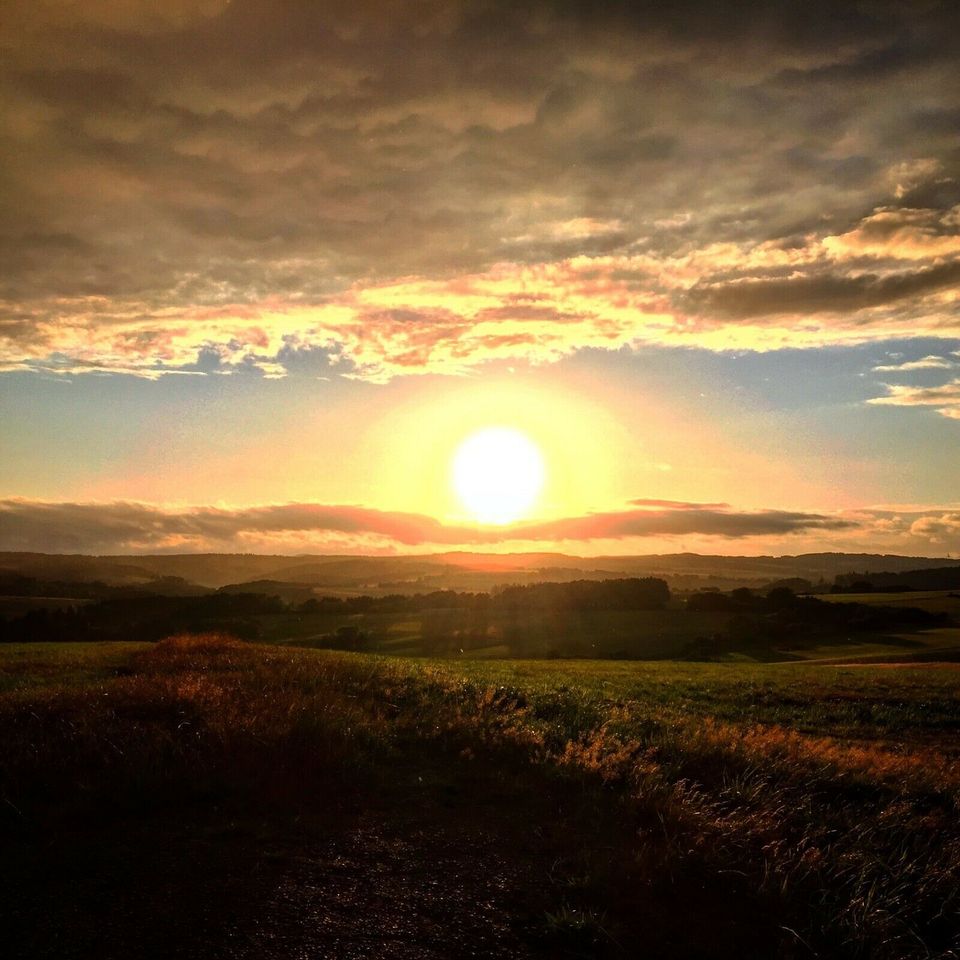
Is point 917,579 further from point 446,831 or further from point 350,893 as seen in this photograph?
point 350,893

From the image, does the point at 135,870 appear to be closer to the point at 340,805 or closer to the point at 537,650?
the point at 340,805

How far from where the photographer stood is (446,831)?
8953mm

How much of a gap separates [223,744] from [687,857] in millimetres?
6375

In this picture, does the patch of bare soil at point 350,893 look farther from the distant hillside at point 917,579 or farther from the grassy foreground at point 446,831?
the distant hillside at point 917,579

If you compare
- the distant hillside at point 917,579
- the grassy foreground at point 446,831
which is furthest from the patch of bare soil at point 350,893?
the distant hillside at point 917,579

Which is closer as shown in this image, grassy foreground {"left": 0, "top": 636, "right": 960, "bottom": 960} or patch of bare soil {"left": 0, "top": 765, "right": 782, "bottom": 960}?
patch of bare soil {"left": 0, "top": 765, "right": 782, "bottom": 960}

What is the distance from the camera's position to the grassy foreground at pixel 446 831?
6.68 metres

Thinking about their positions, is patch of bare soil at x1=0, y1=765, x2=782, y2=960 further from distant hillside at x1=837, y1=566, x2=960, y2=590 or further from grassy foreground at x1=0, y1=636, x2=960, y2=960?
distant hillside at x1=837, y1=566, x2=960, y2=590

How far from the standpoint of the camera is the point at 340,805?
31.3ft

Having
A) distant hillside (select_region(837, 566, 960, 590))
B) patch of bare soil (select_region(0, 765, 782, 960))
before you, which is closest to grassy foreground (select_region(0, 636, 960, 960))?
patch of bare soil (select_region(0, 765, 782, 960))

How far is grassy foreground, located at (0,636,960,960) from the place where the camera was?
6.68 metres

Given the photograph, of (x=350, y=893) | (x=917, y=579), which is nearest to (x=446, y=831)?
(x=350, y=893)

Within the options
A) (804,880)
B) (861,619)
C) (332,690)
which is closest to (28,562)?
(861,619)

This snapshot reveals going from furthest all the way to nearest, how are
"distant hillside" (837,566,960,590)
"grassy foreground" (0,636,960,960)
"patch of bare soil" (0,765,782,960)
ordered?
1. "distant hillside" (837,566,960,590)
2. "grassy foreground" (0,636,960,960)
3. "patch of bare soil" (0,765,782,960)
